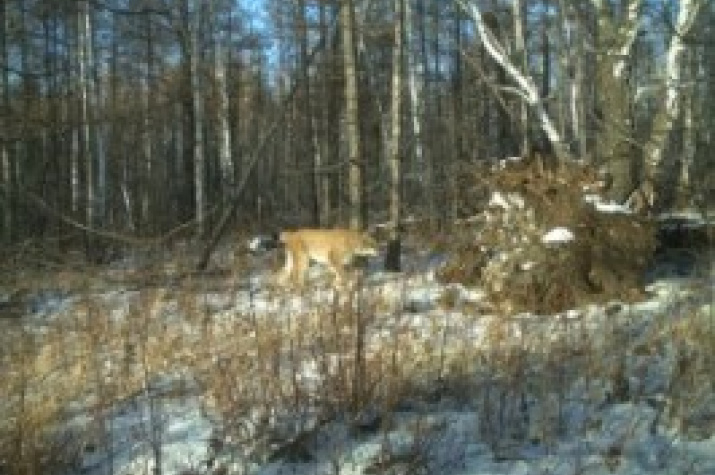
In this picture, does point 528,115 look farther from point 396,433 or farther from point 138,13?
point 138,13

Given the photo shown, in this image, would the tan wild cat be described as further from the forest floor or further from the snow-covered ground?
the snow-covered ground

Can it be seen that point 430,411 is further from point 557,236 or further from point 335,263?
point 335,263

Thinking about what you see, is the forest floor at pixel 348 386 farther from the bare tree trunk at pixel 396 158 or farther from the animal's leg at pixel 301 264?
the bare tree trunk at pixel 396 158

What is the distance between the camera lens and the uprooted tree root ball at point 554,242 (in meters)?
9.79

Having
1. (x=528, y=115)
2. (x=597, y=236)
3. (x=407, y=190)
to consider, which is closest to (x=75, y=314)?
(x=597, y=236)

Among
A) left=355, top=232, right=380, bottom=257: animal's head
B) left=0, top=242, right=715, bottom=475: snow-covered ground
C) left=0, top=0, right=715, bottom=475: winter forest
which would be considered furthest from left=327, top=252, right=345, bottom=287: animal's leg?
left=0, top=242, right=715, bottom=475: snow-covered ground

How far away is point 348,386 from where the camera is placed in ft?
19.5

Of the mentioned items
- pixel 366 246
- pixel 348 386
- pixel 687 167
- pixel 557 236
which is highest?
pixel 687 167

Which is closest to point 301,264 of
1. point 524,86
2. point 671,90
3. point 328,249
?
point 328,249

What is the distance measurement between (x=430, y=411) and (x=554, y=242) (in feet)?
14.4

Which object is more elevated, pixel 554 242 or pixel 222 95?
pixel 222 95

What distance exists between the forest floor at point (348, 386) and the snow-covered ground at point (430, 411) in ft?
0.05

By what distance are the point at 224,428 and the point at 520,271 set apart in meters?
4.93

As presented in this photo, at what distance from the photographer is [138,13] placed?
279cm
